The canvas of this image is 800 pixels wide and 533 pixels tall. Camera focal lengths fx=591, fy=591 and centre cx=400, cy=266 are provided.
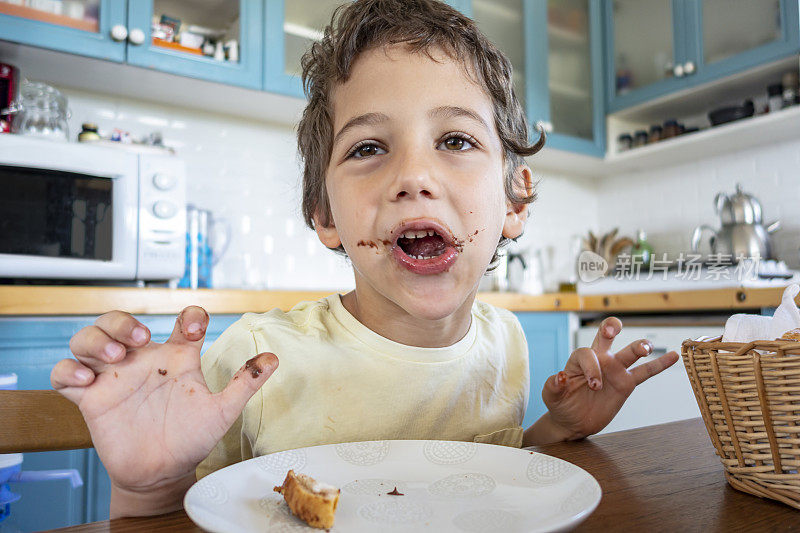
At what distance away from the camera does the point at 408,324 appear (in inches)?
34.8

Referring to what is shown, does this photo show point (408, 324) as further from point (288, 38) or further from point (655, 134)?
point (655, 134)

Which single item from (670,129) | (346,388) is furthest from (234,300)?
(670,129)

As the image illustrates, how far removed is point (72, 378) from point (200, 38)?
1819 mm

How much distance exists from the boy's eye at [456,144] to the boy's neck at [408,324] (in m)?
0.21

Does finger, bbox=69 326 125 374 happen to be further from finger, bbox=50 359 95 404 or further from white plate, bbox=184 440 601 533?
white plate, bbox=184 440 601 533

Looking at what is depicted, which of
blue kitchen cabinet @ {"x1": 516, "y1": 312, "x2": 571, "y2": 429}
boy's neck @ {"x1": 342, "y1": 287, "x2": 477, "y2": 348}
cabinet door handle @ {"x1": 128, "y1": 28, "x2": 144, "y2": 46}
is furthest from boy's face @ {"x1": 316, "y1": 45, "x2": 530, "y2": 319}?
blue kitchen cabinet @ {"x1": 516, "y1": 312, "x2": 571, "y2": 429}

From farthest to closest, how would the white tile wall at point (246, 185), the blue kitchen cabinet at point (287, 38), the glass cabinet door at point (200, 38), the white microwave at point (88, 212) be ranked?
the white tile wall at point (246, 185)
the blue kitchen cabinet at point (287, 38)
the glass cabinet door at point (200, 38)
the white microwave at point (88, 212)

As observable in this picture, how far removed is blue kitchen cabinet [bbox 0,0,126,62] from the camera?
1.65 m

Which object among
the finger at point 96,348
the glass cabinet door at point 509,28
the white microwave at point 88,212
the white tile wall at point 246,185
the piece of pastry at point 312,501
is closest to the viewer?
the piece of pastry at point 312,501

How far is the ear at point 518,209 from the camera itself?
97cm

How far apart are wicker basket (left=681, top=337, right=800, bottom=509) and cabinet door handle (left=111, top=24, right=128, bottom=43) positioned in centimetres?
185

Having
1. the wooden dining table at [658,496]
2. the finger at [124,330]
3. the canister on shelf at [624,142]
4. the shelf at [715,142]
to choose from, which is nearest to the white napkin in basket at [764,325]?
the wooden dining table at [658,496]

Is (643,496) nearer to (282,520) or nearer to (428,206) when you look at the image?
(282,520)

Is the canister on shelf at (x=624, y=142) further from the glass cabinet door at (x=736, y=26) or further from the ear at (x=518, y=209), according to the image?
the ear at (x=518, y=209)
